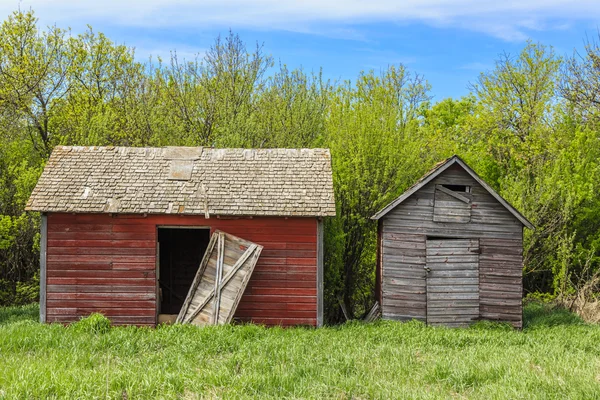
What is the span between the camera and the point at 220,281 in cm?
1425

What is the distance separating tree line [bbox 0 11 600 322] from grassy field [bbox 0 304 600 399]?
6020mm

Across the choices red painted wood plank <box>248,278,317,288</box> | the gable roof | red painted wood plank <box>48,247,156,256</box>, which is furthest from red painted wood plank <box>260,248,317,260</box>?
red painted wood plank <box>48,247,156,256</box>

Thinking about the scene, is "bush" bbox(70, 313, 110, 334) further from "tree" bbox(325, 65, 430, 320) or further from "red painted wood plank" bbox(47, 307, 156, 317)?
"tree" bbox(325, 65, 430, 320)

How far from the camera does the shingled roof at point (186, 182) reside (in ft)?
48.4

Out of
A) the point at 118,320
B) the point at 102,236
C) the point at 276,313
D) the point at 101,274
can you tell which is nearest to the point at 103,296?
the point at 101,274

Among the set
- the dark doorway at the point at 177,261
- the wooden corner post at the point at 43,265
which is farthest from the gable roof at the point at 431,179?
the wooden corner post at the point at 43,265

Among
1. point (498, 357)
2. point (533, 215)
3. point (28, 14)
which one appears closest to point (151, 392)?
point (498, 357)

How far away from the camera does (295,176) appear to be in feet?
52.1

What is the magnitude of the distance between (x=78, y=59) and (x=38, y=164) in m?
6.01

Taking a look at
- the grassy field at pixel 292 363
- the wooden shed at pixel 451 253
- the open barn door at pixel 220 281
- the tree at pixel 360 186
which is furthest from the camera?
the tree at pixel 360 186

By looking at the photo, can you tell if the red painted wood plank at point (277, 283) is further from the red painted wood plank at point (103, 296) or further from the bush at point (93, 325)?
the bush at point (93, 325)

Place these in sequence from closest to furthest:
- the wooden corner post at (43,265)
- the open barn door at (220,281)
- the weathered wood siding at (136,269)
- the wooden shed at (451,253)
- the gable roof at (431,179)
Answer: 1. the open barn door at (220,281)
2. the wooden corner post at (43,265)
3. the weathered wood siding at (136,269)
4. the gable roof at (431,179)
5. the wooden shed at (451,253)

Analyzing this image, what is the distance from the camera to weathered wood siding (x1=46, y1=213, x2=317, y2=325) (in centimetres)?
1486

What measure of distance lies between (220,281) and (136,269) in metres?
2.47
